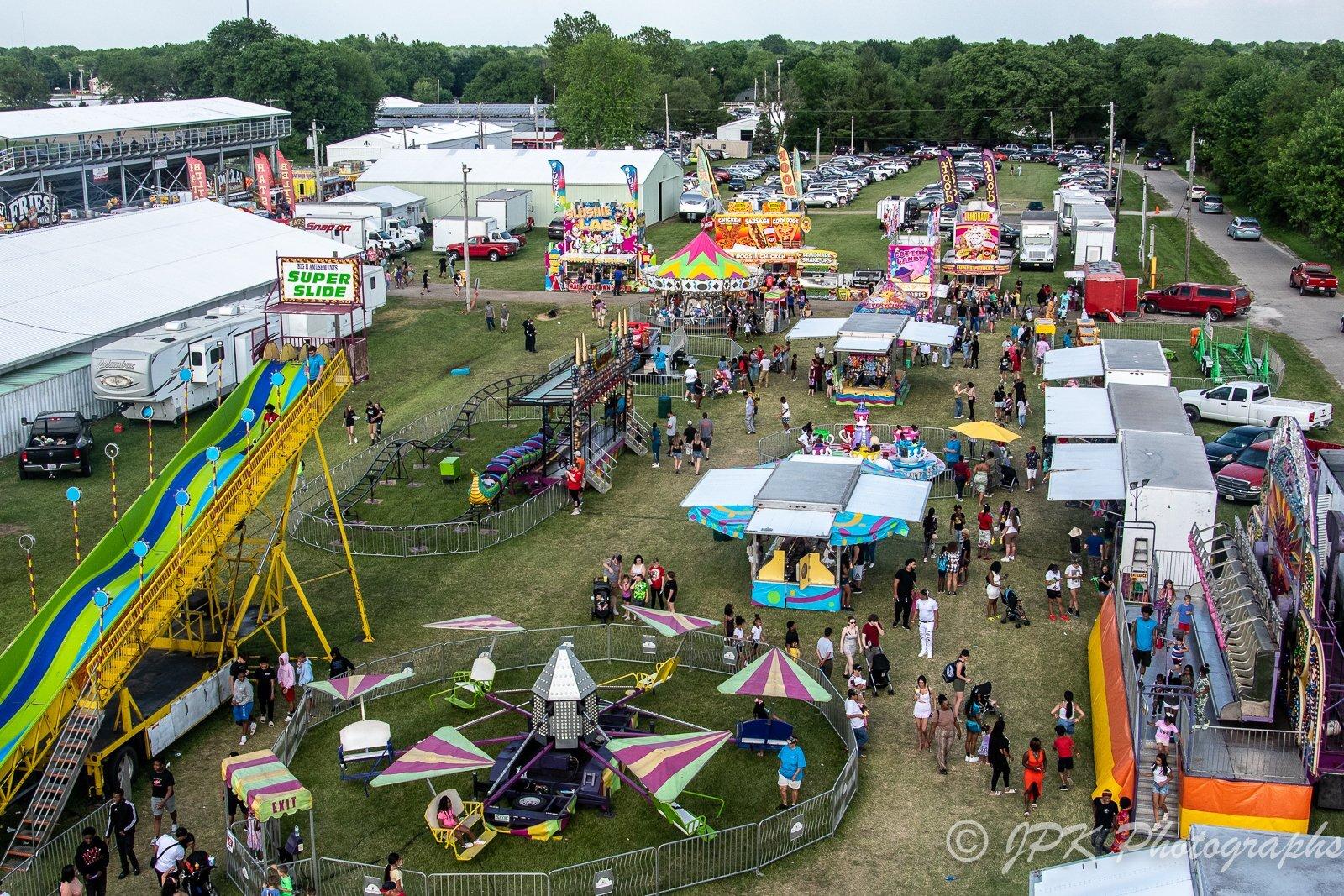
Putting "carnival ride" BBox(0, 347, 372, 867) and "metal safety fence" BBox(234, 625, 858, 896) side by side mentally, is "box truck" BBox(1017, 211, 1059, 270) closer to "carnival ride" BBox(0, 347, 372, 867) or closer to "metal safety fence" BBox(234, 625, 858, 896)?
"carnival ride" BBox(0, 347, 372, 867)

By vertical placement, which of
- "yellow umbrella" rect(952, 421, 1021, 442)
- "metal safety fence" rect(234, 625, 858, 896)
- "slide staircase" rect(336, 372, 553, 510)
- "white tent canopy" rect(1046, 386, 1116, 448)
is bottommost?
"metal safety fence" rect(234, 625, 858, 896)

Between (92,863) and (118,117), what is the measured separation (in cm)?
7456

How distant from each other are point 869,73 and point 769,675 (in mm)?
111471

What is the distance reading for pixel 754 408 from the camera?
38781 mm

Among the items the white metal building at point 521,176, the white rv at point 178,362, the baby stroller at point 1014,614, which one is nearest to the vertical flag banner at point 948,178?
the white metal building at point 521,176

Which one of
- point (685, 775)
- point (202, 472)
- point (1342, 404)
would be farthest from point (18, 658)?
point (1342, 404)

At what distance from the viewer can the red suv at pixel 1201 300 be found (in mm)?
51938

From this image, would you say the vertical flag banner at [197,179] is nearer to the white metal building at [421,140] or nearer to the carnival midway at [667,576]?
the white metal building at [421,140]

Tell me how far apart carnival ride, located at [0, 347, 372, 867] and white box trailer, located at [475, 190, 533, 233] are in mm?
45101

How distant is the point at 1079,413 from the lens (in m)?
33.8

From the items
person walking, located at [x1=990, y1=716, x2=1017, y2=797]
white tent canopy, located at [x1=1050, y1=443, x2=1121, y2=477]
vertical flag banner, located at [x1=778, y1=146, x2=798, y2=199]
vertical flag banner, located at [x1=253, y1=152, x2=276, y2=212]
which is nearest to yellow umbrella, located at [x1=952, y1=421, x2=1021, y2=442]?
white tent canopy, located at [x1=1050, y1=443, x2=1121, y2=477]

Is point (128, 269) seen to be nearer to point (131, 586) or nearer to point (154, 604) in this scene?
point (131, 586)

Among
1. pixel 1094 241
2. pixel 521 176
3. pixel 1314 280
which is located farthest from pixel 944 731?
pixel 521 176

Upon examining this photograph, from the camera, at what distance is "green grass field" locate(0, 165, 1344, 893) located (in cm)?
1950
